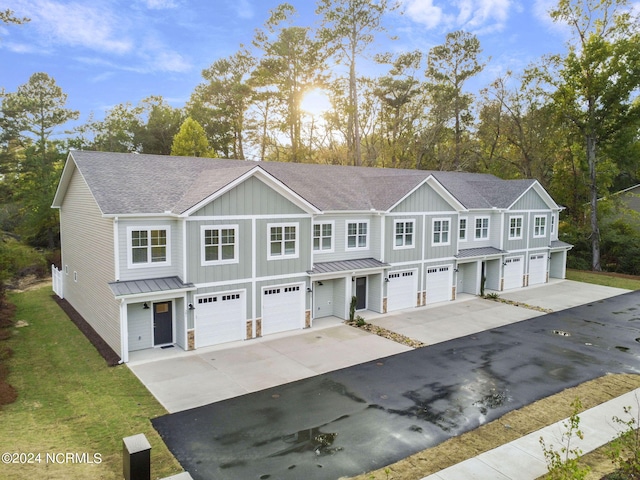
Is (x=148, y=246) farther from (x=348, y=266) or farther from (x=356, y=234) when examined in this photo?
(x=356, y=234)

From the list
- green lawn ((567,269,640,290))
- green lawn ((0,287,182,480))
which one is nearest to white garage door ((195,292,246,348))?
green lawn ((0,287,182,480))

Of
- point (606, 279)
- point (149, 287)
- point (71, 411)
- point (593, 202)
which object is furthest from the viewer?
point (593, 202)

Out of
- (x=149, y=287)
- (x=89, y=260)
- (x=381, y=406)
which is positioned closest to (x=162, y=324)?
(x=149, y=287)

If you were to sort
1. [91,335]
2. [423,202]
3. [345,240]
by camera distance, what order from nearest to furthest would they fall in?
[91,335] → [345,240] → [423,202]

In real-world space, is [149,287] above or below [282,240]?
below

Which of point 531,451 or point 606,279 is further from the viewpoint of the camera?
point 606,279

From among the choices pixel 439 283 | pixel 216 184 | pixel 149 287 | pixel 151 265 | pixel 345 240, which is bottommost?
pixel 439 283

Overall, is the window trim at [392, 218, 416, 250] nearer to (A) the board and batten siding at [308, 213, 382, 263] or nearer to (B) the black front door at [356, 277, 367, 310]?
(A) the board and batten siding at [308, 213, 382, 263]

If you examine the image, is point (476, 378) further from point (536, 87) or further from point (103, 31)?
point (536, 87)

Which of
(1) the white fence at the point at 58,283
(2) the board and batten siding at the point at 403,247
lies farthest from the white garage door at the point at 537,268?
(1) the white fence at the point at 58,283
